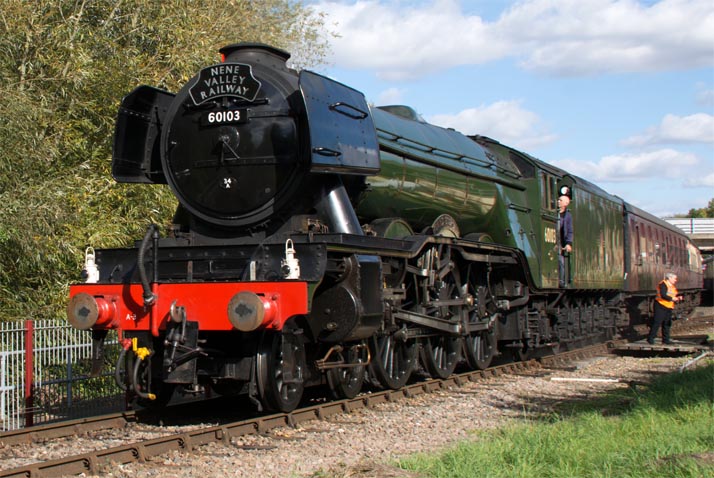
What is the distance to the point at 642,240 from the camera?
1986 centimetres

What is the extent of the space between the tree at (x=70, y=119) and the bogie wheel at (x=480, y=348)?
491cm

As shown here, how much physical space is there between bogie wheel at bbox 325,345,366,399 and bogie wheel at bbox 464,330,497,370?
289cm

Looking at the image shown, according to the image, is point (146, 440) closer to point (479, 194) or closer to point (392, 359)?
point (392, 359)

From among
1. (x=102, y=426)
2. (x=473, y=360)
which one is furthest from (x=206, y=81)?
(x=473, y=360)

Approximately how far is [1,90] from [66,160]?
1802 millimetres

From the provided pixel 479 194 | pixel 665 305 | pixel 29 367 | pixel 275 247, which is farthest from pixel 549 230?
pixel 29 367

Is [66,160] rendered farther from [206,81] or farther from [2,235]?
[206,81]

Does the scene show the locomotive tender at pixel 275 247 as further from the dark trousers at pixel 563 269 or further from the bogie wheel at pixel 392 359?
the dark trousers at pixel 563 269

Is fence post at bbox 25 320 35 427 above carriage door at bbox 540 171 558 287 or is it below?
below

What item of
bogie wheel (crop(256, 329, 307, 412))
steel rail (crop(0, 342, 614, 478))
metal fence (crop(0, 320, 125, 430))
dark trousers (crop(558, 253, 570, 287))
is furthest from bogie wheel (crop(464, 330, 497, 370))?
metal fence (crop(0, 320, 125, 430))

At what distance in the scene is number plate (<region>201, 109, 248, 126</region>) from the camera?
7.40 meters

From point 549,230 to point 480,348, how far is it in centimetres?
261

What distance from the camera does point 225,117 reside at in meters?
7.47

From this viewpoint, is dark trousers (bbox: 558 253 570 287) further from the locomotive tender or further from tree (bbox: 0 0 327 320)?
tree (bbox: 0 0 327 320)
